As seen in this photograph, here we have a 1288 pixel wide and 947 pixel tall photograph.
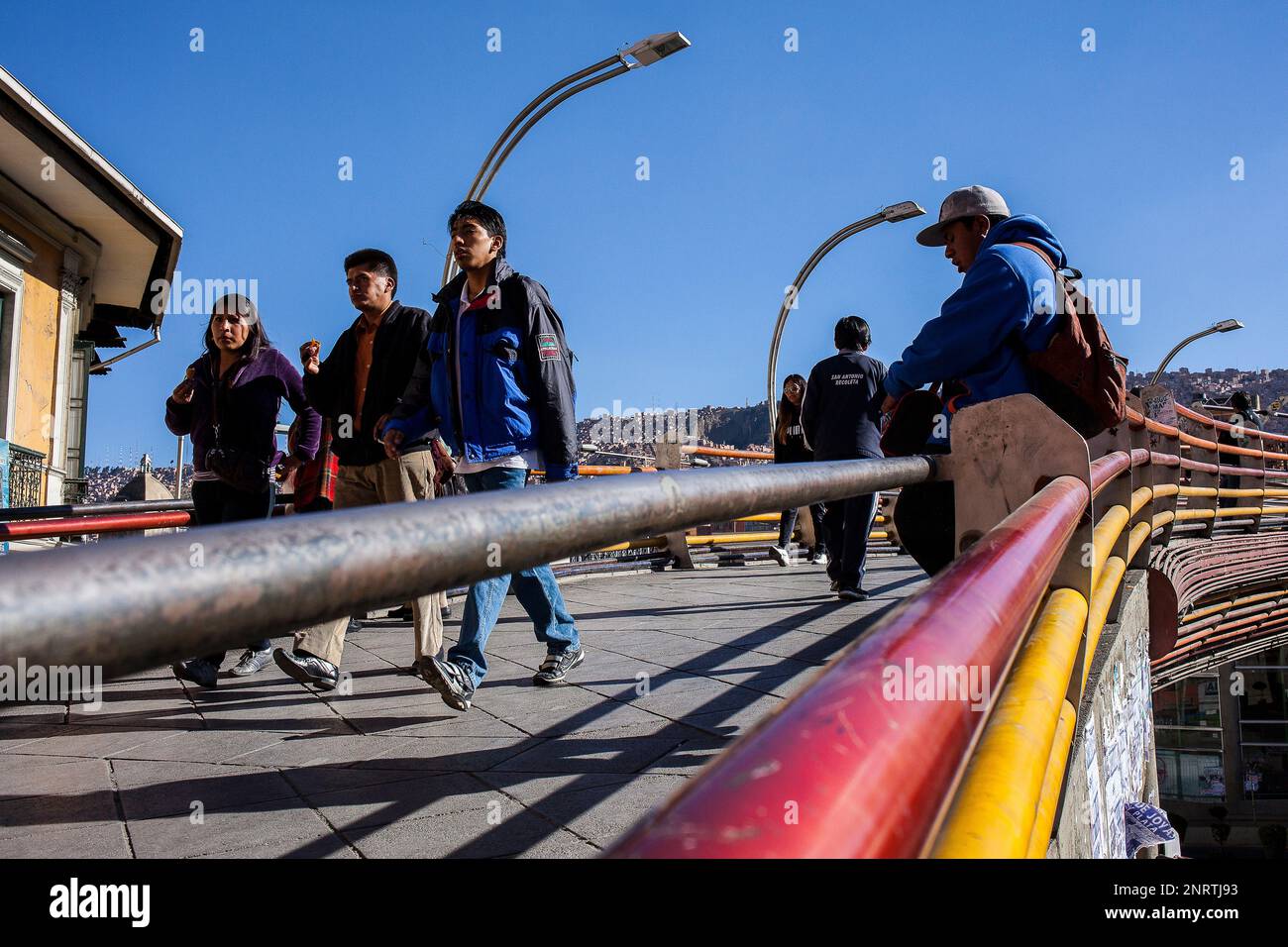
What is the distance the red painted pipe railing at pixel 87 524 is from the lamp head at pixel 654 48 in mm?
7482

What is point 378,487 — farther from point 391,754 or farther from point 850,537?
point 850,537

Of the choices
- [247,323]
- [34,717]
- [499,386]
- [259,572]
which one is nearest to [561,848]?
[259,572]

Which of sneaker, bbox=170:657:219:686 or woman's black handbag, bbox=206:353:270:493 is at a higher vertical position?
woman's black handbag, bbox=206:353:270:493

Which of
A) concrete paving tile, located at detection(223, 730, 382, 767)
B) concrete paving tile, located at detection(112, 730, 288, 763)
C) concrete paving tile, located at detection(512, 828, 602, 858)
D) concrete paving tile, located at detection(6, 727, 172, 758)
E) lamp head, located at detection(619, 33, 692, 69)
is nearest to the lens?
concrete paving tile, located at detection(512, 828, 602, 858)

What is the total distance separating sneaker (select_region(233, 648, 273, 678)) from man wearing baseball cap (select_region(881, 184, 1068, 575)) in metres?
3.63

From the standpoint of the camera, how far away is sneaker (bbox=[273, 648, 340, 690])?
408 cm

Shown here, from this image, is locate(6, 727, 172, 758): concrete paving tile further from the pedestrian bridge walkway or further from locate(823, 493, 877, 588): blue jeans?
locate(823, 493, 877, 588): blue jeans

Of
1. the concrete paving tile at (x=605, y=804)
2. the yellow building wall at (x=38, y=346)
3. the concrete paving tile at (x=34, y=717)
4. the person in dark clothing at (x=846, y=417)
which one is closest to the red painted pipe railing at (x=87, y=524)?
the concrete paving tile at (x=34, y=717)

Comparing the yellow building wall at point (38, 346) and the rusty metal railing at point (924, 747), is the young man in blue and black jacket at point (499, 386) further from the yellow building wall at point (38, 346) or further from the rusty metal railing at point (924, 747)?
the yellow building wall at point (38, 346)

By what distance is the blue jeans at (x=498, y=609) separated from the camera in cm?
400

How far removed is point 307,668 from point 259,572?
12.9 feet

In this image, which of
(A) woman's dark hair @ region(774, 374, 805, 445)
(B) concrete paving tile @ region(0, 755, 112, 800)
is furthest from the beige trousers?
(A) woman's dark hair @ region(774, 374, 805, 445)

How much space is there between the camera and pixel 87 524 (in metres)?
6.02

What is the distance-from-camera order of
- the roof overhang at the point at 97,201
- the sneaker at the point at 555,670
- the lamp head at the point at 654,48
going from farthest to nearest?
the roof overhang at the point at 97,201, the lamp head at the point at 654,48, the sneaker at the point at 555,670
